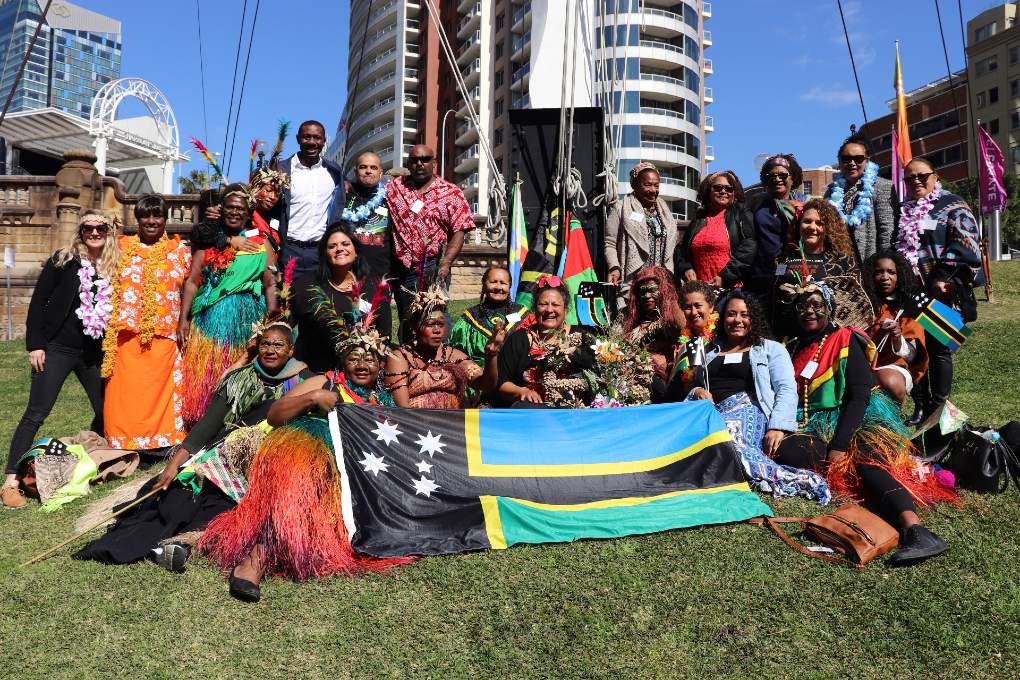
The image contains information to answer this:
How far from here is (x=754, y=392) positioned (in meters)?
4.84

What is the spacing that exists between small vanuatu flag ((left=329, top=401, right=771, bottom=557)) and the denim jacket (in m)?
0.33

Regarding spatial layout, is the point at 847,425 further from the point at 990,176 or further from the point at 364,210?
the point at 990,176

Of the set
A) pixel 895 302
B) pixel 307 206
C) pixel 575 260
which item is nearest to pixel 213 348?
pixel 307 206

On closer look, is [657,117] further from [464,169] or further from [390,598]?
[390,598]

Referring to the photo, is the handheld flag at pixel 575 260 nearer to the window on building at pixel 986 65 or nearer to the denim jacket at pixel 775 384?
the denim jacket at pixel 775 384

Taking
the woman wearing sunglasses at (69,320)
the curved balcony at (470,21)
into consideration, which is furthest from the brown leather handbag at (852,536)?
the curved balcony at (470,21)

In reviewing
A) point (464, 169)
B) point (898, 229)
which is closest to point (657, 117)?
point (464, 169)

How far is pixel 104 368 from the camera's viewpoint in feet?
18.6

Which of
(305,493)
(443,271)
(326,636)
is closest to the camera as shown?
(326,636)

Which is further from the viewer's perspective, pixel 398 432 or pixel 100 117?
pixel 100 117

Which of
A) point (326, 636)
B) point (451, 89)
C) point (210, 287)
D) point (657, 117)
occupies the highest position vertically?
point (451, 89)

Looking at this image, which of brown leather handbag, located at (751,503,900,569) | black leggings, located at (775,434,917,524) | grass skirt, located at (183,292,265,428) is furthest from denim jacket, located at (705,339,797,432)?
grass skirt, located at (183,292,265,428)

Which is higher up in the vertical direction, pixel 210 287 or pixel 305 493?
pixel 210 287

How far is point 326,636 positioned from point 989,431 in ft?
12.2
